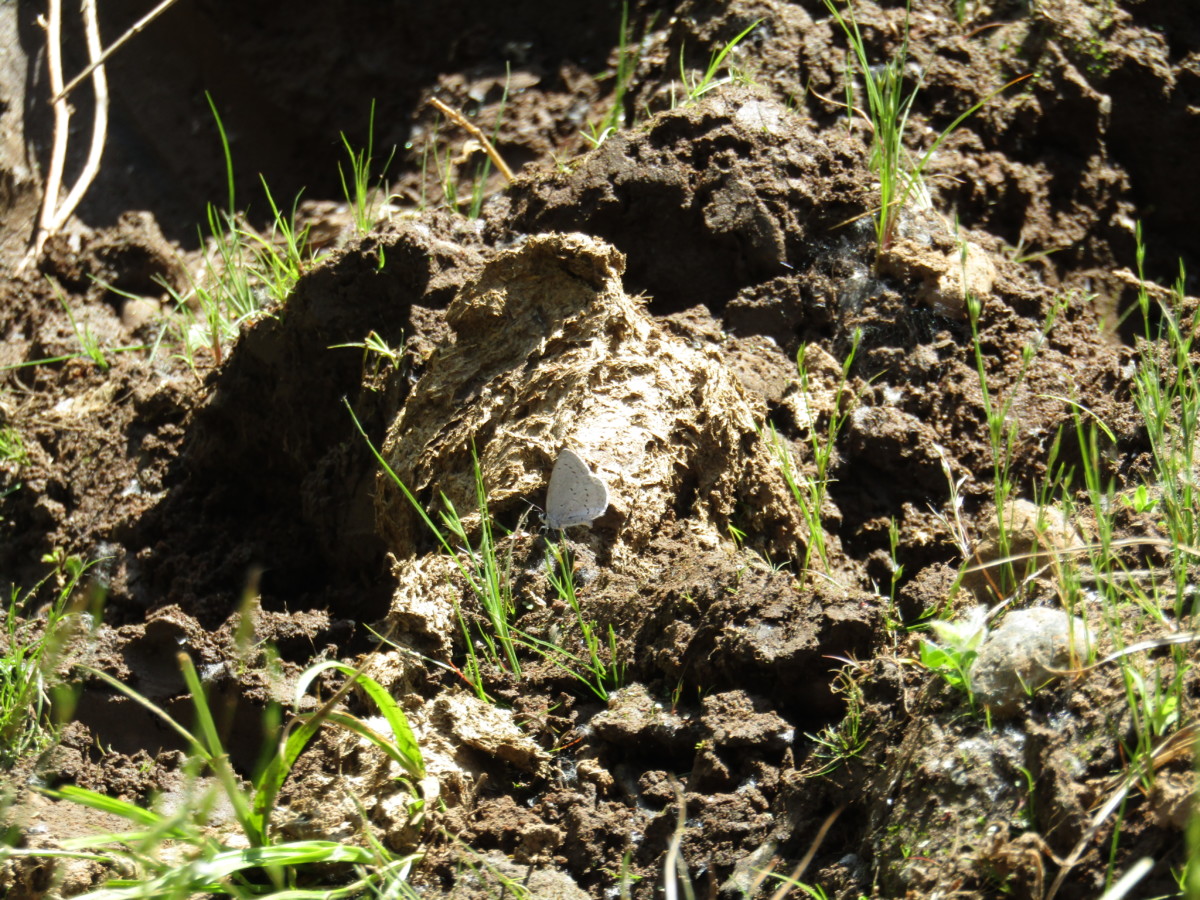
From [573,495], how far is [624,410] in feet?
0.64

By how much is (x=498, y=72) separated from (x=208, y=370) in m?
1.48

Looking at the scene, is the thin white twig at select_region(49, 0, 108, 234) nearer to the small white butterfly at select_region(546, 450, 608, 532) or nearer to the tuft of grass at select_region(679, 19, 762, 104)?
the tuft of grass at select_region(679, 19, 762, 104)

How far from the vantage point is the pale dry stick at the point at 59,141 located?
10.1 ft

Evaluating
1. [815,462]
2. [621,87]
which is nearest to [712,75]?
[621,87]

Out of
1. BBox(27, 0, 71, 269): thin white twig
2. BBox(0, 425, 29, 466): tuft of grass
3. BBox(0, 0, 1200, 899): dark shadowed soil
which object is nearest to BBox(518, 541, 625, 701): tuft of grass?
BBox(0, 0, 1200, 899): dark shadowed soil

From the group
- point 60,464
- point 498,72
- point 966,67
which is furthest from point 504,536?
point 498,72

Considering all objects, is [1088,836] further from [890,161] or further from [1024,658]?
[890,161]

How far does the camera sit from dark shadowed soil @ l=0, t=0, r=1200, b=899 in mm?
1510

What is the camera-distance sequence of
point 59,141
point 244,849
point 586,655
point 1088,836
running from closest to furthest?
point 1088,836
point 244,849
point 586,655
point 59,141

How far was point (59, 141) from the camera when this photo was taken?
3.12 m

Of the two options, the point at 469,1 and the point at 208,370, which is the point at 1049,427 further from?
the point at 469,1

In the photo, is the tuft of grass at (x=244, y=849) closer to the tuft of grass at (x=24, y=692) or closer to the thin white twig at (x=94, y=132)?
the tuft of grass at (x=24, y=692)

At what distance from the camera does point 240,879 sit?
1421 mm

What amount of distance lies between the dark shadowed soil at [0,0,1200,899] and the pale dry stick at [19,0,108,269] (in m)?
0.07
